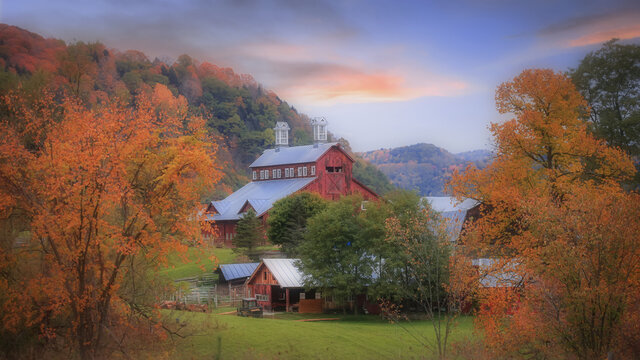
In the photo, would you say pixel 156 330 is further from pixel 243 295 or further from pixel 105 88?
pixel 105 88

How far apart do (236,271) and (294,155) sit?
33.1m

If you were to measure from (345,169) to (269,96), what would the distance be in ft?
277

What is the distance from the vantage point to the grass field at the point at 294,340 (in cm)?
2353

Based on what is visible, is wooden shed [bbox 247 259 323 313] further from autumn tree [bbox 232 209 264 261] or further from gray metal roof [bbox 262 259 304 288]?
autumn tree [bbox 232 209 264 261]

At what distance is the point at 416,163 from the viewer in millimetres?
151125

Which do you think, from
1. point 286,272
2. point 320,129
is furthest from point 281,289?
point 320,129

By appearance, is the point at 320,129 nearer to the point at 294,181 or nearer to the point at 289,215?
the point at 294,181

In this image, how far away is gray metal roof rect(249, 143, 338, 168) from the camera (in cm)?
7181

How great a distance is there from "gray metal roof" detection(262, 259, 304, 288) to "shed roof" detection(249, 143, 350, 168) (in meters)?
29.8

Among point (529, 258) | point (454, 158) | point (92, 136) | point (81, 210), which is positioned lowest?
point (529, 258)

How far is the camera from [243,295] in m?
41.2

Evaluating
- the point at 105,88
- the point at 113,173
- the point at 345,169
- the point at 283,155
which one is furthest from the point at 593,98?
the point at 105,88

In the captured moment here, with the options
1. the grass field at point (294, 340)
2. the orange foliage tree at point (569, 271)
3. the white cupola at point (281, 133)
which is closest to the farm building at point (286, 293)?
the grass field at point (294, 340)

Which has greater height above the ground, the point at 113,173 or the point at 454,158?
the point at 454,158
